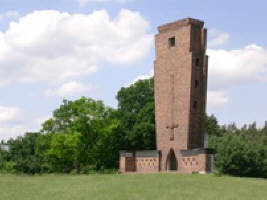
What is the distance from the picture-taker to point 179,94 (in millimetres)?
44062

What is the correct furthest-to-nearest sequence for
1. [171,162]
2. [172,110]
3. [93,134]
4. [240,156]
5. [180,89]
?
[93,134], [171,162], [172,110], [180,89], [240,156]

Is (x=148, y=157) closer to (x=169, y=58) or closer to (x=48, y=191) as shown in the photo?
(x=169, y=58)

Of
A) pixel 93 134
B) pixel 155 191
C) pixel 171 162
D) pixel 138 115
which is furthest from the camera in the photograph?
pixel 138 115

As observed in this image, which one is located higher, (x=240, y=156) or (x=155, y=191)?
(x=240, y=156)

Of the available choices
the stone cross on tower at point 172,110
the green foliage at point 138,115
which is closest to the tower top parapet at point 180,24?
the stone cross on tower at point 172,110

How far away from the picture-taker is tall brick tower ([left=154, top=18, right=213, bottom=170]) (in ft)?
142

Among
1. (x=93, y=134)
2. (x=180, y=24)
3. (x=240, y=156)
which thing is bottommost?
(x=240, y=156)

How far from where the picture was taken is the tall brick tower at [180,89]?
43312 millimetres

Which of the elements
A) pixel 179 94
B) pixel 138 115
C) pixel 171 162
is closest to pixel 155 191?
pixel 179 94

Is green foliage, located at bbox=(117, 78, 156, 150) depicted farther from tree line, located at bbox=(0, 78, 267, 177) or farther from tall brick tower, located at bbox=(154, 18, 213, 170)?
tall brick tower, located at bbox=(154, 18, 213, 170)

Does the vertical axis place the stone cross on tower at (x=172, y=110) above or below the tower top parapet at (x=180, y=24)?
below

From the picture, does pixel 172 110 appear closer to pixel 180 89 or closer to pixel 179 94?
pixel 179 94

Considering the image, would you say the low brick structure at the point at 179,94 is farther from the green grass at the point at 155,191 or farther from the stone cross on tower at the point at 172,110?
the green grass at the point at 155,191

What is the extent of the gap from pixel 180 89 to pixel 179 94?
0.49 metres
